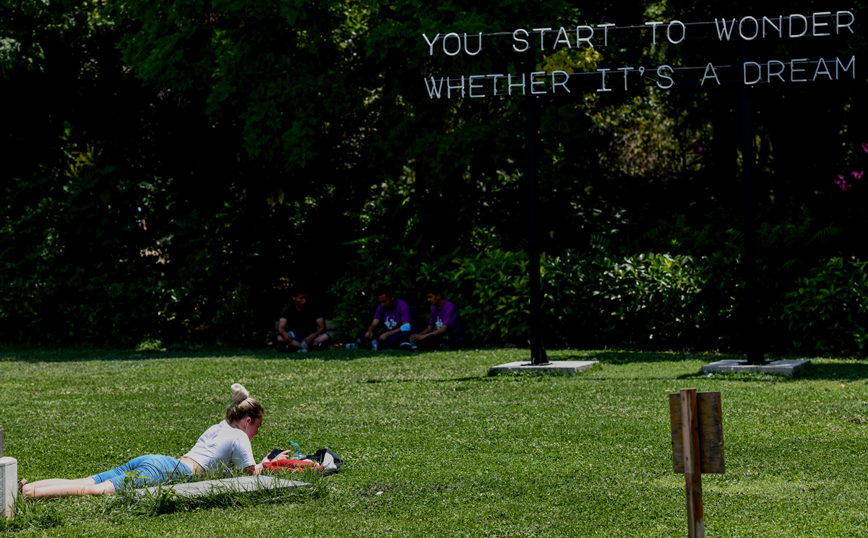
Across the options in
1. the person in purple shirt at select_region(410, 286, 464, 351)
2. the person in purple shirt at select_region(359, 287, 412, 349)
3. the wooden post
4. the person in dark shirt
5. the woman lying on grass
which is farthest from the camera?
the person in dark shirt

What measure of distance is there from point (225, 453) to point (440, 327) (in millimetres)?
10589

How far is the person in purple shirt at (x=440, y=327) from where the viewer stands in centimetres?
1767

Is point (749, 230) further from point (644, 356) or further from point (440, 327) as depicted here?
point (440, 327)

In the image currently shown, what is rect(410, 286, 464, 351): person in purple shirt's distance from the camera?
1767 centimetres

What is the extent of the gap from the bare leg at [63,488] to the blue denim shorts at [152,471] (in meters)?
0.08

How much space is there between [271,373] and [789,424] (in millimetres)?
7514

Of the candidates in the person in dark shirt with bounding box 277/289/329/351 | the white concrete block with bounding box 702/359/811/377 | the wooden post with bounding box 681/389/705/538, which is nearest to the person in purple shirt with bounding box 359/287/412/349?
the person in dark shirt with bounding box 277/289/329/351

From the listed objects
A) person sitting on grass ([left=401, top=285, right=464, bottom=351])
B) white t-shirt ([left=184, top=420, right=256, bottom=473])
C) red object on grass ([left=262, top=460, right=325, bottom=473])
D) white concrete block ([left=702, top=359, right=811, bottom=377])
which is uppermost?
person sitting on grass ([left=401, top=285, right=464, bottom=351])

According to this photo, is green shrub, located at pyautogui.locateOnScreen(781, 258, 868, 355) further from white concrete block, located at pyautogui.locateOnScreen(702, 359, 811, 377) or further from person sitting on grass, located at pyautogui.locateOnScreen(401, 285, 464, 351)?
person sitting on grass, located at pyautogui.locateOnScreen(401, 285, 464, 351)

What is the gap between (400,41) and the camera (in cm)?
1753

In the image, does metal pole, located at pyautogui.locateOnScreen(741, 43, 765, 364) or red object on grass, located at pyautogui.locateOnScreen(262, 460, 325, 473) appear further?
metal pole, located at pyautogui.locateOnScreen(741, 43, 765, 364)

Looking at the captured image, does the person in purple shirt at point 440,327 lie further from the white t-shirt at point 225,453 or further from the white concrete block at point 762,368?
the white t-shirt at point 225,453

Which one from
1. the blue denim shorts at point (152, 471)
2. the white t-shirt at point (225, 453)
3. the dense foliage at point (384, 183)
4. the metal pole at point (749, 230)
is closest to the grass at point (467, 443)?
the blue denim shorts at point (152, 471)

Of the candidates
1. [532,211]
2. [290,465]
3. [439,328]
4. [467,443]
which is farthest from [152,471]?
[439,328]
